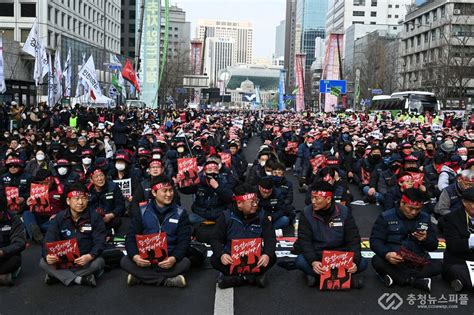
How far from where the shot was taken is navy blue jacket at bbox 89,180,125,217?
29.1ft

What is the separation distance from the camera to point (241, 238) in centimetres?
639

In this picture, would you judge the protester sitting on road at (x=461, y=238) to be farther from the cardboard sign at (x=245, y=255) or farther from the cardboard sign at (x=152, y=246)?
the cardboard sign at (x=152, y=246)

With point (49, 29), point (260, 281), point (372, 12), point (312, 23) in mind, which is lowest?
point (260, 281)

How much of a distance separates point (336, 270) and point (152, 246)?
2120 millimetres

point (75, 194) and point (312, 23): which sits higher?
point (312, 23)

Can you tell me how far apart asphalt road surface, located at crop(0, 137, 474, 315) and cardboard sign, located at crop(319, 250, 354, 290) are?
3.7 inches

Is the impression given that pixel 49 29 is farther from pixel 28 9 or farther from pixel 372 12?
pixel 372 12

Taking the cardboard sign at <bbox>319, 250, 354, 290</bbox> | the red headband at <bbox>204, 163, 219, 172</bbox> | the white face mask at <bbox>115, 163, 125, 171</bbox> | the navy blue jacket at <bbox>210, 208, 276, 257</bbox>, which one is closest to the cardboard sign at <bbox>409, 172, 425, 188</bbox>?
the cardboard sign at <bbox>319, 250, 354, 290</bbox>

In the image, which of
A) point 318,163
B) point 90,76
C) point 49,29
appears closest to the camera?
point 318,163

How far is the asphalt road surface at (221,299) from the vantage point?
5871 mm

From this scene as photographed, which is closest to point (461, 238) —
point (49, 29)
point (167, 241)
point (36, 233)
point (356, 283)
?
point (356, 283)

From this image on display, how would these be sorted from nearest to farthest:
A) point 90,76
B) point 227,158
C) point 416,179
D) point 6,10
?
point 416,179, point 227,158, point 90,76, point 6,10

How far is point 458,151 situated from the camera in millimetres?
13352

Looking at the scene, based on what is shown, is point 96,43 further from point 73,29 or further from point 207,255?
point 207,255
